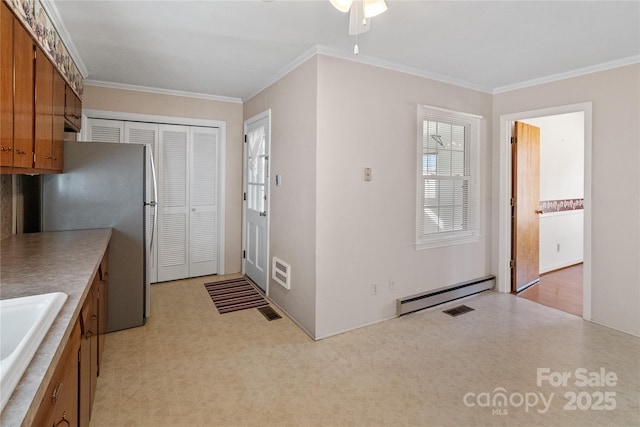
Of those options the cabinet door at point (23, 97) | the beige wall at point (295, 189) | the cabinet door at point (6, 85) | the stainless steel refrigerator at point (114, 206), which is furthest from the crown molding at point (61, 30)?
the beige wall at point (295, 189)

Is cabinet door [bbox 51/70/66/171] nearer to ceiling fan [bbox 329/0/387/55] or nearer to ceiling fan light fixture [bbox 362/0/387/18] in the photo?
ceiling fan [bbox 329/0/387/55]

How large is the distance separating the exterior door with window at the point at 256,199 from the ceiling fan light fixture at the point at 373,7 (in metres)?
2.23

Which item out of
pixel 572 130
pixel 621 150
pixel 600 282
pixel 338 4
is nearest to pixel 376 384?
pixel 338 4

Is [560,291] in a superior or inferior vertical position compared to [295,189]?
inferior

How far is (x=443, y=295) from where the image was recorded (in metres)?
3.60

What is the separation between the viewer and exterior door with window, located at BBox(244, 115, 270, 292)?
12.6ft

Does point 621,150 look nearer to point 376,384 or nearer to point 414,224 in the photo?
point 414,224

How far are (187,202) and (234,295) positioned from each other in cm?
145

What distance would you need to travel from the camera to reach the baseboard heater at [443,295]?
332 cm

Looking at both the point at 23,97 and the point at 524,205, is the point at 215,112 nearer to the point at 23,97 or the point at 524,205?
the point at 23,97

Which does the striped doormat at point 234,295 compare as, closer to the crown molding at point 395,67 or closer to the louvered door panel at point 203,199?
the louvered door panel at point 203,199

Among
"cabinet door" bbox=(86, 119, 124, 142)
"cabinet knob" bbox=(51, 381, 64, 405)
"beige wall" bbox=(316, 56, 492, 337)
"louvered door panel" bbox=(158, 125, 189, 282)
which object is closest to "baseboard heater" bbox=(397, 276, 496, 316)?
"beige wall" bbox=(316, 56, 492, 337)

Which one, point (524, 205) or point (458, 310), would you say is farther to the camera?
point (524, 205)

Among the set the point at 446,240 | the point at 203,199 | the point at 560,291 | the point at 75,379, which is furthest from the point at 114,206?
the point at 560,291
